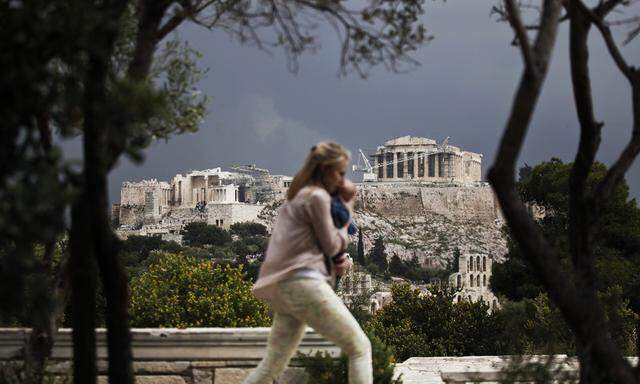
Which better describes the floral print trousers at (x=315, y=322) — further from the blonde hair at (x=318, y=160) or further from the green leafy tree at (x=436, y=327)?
the green leafy tree at (x=436, y=327)

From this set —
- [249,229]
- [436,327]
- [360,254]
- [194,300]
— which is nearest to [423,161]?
[249,229]

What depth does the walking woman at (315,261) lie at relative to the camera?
3.79 metres

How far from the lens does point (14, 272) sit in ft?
8.73

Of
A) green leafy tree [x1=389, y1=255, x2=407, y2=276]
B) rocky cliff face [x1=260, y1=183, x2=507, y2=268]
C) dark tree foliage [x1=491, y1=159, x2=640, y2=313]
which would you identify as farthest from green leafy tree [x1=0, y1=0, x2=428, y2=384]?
rocky cliff face [x1=260, y1=183, x2=507, y2=268]

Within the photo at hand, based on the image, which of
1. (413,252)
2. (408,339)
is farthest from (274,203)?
(408,339)

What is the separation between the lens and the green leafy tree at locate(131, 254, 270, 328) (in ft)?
30.5

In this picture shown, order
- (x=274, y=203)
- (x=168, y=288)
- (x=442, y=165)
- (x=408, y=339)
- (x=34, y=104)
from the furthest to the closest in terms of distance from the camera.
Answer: (x=442, y=165) → (x=274, y=203) → (x=408, y=339) → (x=168, y=288) → (x=34, y=104)

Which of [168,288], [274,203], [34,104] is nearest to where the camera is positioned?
[34,104]

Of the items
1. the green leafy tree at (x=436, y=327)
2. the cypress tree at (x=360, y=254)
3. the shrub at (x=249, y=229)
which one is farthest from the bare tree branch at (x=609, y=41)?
the shrub at (x=249, y=229)

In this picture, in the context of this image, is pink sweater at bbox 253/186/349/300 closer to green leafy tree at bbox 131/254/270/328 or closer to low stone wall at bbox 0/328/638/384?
low stone wall at bbox 0/328/638/384

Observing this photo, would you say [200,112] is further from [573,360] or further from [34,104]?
[573,360]

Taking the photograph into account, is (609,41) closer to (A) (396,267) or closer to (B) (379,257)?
(A) (396,267)

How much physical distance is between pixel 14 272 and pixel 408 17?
261 cm

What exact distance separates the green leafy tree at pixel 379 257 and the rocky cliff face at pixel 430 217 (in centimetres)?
819
